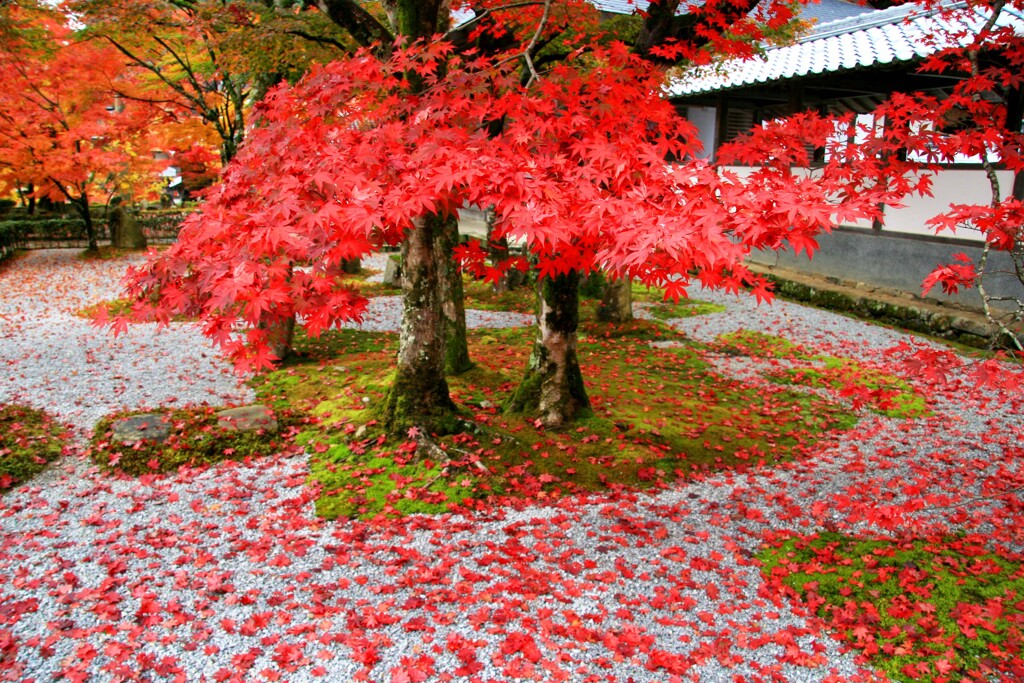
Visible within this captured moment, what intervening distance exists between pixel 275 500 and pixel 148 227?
22.5 metres

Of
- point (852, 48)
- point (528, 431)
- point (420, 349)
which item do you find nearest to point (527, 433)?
point (528, 431)

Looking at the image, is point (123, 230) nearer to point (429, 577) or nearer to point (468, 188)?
point (429, 577)

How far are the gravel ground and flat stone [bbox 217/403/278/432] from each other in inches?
26.1

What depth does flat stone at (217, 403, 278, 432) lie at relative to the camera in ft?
23.6

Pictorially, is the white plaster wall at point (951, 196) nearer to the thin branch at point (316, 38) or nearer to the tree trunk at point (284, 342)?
the thin branch at point (316, 38)

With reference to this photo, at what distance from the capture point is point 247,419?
7.35 meters

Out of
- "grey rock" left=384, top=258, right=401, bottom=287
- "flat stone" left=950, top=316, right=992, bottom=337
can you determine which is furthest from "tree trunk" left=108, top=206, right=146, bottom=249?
"flat stone" left=950, top=316, right=992, bottom=337

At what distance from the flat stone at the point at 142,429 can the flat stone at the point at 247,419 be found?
53 cm

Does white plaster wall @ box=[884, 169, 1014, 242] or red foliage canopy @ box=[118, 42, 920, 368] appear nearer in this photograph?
red foliage canopy @ box=[118, 42, 920, 368]

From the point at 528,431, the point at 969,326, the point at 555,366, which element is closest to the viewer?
the point at 528,431

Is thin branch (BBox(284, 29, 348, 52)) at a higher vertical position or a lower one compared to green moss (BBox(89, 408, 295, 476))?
higher

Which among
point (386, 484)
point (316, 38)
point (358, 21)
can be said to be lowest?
point (386, 484)

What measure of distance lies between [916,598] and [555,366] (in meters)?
3.63

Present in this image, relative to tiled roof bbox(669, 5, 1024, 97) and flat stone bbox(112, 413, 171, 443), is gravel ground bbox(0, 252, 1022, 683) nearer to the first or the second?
flat stone bbox(112, 413, 171, 443)
